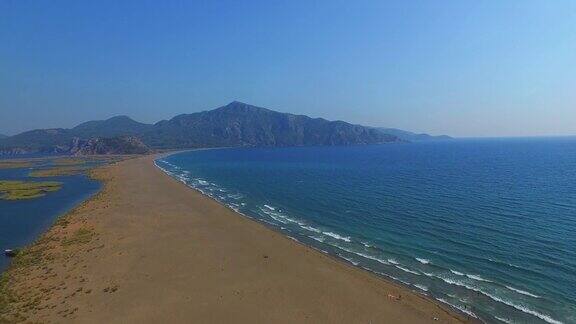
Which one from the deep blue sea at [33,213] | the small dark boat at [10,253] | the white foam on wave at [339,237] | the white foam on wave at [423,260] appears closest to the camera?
the white foam on wave at [423,260]

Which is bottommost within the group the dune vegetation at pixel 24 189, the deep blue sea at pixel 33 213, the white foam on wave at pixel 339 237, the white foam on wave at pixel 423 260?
the dune vegetation at pixel 24 189

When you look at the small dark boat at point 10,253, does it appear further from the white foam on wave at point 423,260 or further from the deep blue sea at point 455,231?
the white foam on wave at point 423,260

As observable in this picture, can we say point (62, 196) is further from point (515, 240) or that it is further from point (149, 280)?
point (515, 240)

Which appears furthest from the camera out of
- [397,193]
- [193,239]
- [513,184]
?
[513,184]

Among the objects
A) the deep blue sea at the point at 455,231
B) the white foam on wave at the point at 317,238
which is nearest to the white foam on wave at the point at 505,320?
the deep blue sea at the point at 455,231

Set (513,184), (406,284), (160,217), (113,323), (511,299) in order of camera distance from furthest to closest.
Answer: (513,184)
(160,217)
(406,284)
(511,299)
(113,323)

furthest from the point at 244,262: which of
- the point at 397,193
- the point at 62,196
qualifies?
the point at 62,196

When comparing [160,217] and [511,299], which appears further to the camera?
[160,217]
